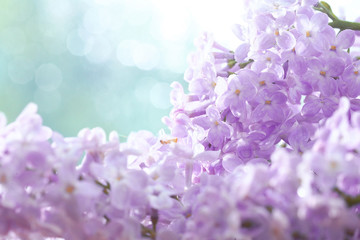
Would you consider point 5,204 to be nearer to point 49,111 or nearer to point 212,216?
point 212,216

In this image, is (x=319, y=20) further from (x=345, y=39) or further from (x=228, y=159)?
(x=228, y=159)

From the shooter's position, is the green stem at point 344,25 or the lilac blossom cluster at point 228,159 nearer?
the lilac blossom cluster at point 228,159

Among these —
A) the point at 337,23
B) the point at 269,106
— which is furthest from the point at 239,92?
the point at 337,23

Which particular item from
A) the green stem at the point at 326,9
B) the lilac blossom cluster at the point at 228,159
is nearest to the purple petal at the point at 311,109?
the lilac blossom cluster at the point at 228,159

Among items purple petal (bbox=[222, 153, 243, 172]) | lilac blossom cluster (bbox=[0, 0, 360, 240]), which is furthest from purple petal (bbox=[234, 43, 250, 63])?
purple petal (bbox=[222, 153, 243, 172])

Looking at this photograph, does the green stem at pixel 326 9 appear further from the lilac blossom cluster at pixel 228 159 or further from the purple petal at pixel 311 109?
the purple petal at pixel 311 109

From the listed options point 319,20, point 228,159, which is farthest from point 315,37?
point 228,159

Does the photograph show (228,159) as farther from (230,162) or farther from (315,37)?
(315,37)

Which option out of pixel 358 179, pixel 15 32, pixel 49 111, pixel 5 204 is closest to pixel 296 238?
pixel 358 179

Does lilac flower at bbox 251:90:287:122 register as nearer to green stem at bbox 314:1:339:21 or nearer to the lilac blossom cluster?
the lilac blossom cluster
